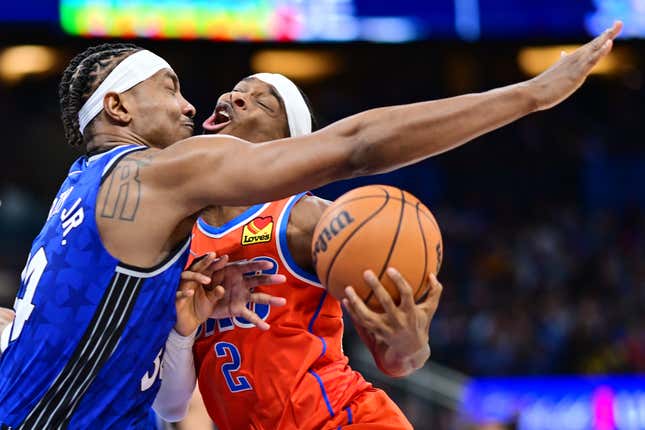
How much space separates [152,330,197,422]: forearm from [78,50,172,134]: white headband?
2.93 ft

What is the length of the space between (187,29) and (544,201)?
693 cm

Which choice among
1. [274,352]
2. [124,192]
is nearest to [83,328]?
[124,192]

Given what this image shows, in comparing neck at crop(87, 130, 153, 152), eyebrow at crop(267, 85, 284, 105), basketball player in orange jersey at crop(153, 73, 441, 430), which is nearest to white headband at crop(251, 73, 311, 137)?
eyebrow at crop(267, 85, 284, 105)

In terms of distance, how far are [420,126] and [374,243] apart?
417mm

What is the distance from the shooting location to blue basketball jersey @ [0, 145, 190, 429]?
127 inches

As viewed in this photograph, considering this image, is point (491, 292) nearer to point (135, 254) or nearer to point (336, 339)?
point (336, 339)

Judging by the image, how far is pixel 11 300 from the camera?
492 inches

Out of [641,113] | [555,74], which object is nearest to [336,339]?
[555,74]

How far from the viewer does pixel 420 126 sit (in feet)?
10.1

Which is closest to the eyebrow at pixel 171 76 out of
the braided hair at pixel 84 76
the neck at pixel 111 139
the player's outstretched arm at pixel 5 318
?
the braided hair at pixel 84 76

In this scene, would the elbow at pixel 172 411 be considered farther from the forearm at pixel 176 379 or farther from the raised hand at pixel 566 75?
the raised hand at pixel 566 75

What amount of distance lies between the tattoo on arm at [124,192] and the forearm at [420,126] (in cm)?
73

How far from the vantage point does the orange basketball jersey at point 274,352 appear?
377 centimetres

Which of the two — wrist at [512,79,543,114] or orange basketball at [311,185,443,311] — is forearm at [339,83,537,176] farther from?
orange basketball at [311,185,443,311]
